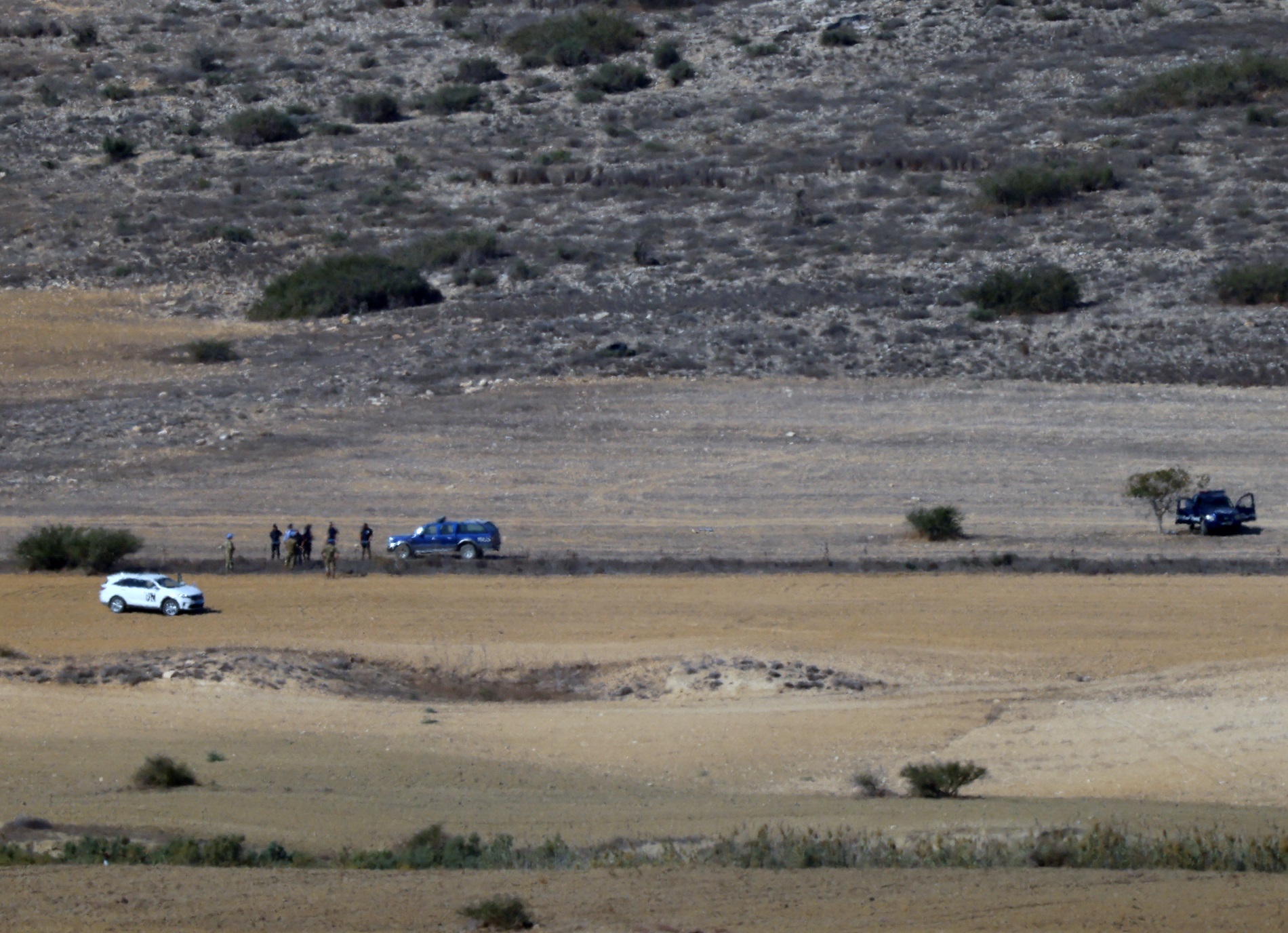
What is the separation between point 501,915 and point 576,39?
2779 inches

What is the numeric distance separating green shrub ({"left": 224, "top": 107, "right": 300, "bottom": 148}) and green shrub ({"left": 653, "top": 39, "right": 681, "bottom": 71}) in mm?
17698

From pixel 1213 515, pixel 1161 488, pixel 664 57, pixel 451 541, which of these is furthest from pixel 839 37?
pixel 451 541

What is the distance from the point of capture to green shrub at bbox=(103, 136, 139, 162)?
6600cm

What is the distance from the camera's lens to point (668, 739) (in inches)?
798

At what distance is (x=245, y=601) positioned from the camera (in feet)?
97.2

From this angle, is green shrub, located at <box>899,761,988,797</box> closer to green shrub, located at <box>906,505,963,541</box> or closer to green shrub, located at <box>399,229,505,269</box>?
green shrub, located at <box>906,505,963,541</box>

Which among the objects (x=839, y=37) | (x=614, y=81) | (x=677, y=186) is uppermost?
(x=839, y=37)

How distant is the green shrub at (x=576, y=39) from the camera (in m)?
76.9

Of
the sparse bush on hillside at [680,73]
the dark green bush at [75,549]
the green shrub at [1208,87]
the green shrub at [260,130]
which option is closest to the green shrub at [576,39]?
the sparse bush on hillside at [680,73]

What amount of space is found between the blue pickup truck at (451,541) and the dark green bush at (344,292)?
20186 millimetres

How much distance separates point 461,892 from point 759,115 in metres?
60.4

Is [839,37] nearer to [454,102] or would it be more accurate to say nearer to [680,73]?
[680,73]

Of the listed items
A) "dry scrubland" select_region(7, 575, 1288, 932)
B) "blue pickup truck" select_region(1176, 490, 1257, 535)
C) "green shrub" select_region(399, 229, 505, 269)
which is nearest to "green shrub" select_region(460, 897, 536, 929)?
"dry scrubland" select_region(7, 575, 1288, 932)

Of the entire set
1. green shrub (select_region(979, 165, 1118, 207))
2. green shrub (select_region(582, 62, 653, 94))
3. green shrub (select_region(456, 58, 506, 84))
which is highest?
green shrub (select_region(456, 58, 506, 84))
